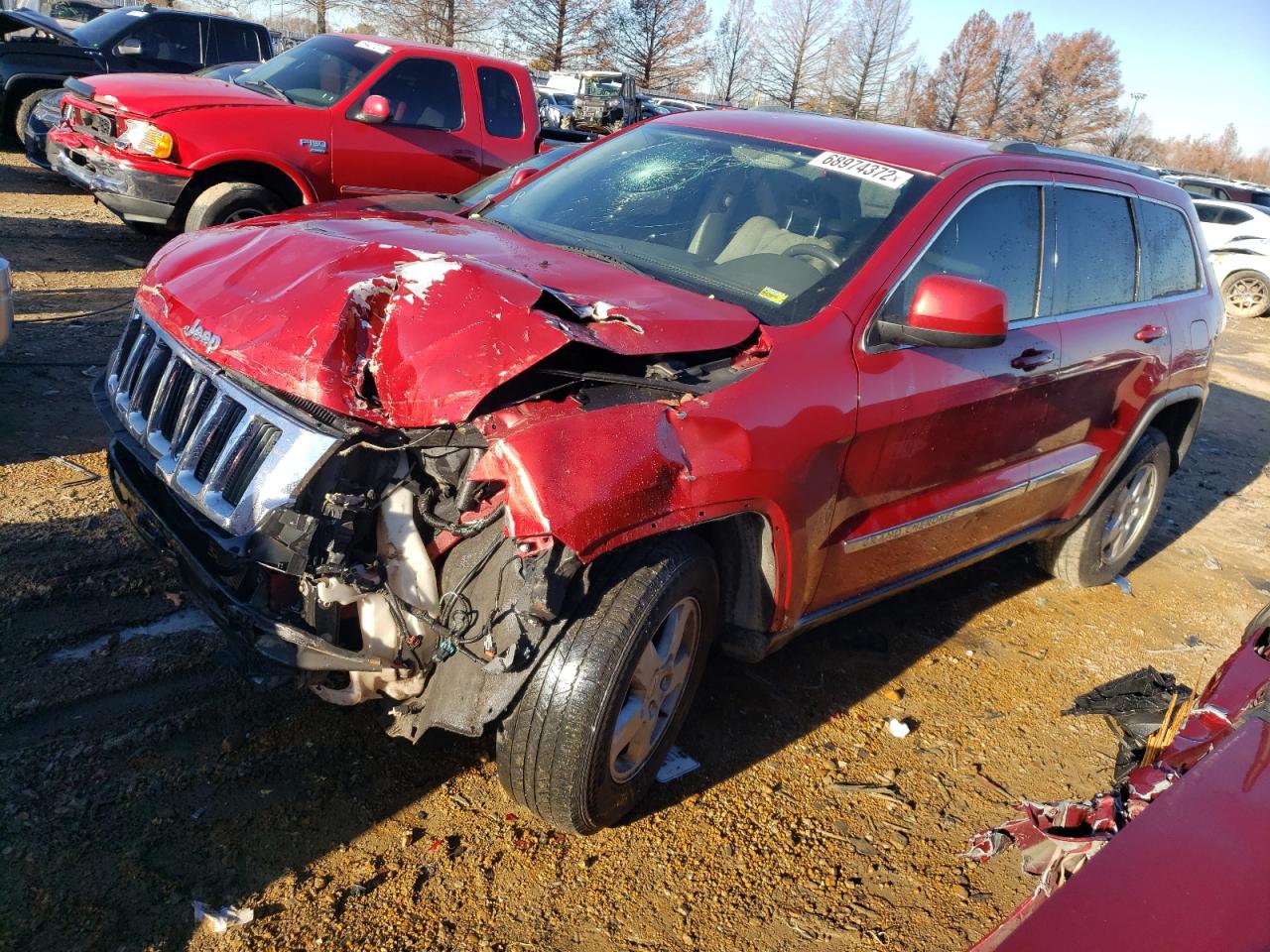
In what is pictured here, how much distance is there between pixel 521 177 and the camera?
4336 mm

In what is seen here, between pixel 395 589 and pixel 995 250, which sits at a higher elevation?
pixel 995 250

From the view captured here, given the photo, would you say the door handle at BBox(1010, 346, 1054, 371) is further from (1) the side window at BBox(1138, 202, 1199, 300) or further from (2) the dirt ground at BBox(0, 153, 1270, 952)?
(2) the dirt ground at BBox(0, 153, 1270, 952)

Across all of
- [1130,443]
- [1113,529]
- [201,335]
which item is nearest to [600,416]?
[201,335]

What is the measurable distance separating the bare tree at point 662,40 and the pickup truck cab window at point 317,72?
29.9m

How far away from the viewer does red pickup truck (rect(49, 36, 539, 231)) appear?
24.4ft

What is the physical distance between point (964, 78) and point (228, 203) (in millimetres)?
40580

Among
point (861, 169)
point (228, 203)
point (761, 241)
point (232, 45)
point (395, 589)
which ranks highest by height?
point (861, 169)

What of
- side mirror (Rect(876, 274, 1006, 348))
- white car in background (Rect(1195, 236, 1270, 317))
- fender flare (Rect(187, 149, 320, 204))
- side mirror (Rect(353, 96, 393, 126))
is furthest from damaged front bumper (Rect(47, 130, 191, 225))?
white car in background (Rect(1195, 236, 1270, 317))

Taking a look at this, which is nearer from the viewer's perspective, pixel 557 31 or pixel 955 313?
pixel 955 313

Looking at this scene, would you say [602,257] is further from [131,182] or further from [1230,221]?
[1230,221]

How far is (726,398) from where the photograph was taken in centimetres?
266

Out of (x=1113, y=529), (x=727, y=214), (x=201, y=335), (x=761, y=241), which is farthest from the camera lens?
(x=1113, y=529)

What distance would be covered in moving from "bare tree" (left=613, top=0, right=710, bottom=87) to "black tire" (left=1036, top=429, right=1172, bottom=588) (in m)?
34.5

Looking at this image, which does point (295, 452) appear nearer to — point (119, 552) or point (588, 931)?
point (588, 931)
